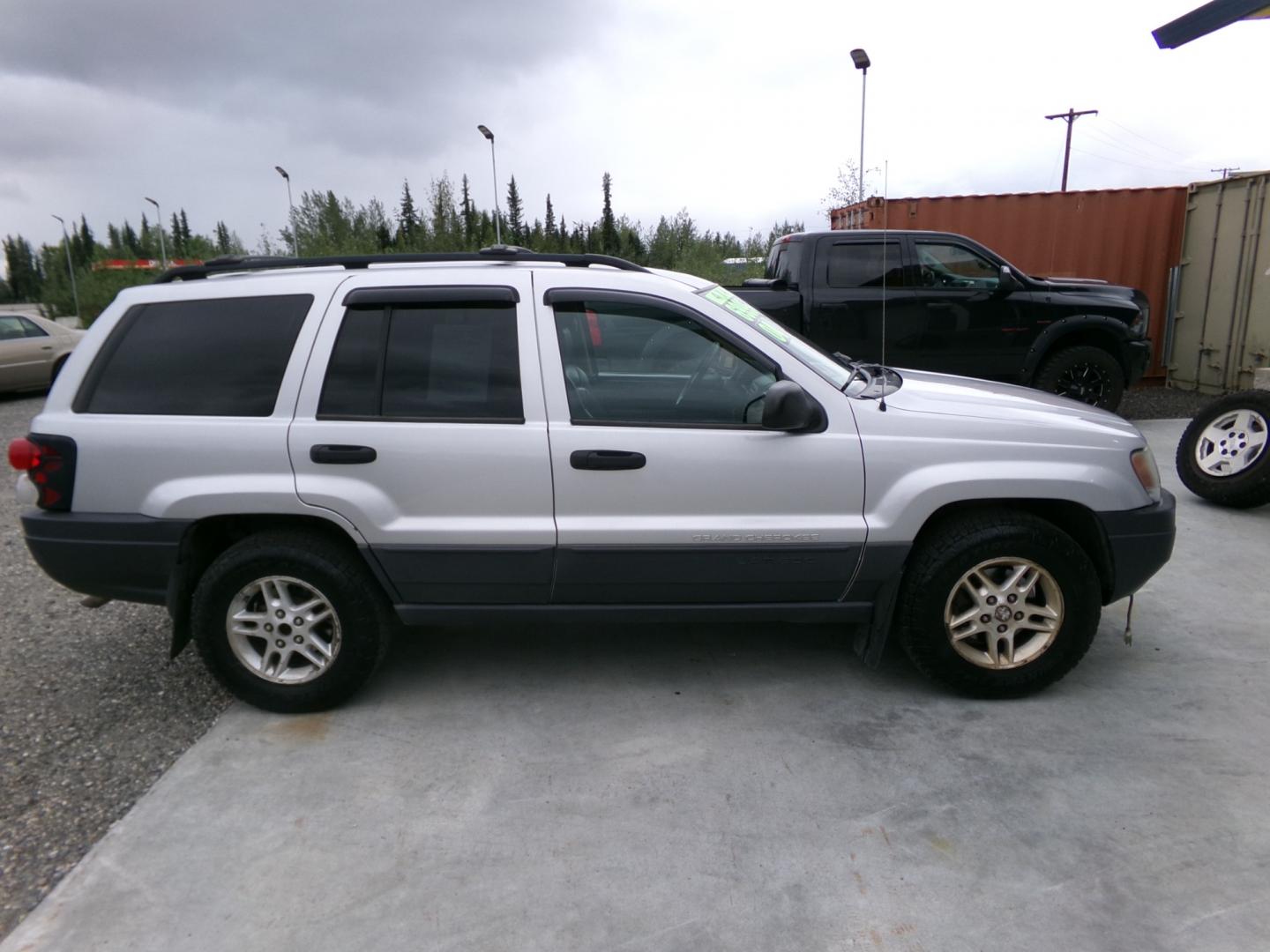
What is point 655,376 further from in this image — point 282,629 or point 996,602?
point 282,629

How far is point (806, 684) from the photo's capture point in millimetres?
3803

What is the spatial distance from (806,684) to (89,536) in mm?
2939

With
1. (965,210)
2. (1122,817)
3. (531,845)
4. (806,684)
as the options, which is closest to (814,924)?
(531,845)

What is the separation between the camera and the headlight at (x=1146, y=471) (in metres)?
3.57

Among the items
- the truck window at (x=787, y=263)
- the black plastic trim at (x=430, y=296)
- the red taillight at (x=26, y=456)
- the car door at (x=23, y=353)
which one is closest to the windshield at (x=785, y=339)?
the black plastic trim at (x=430, y=296)

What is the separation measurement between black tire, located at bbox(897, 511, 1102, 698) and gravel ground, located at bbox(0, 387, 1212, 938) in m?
2.91

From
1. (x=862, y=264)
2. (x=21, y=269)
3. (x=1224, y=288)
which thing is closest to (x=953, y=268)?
(x=862, y=264)

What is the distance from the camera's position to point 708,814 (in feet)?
9.57

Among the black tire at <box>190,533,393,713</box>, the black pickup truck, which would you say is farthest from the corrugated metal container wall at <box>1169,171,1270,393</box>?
the black tire at <box>190,533,393,713</box>

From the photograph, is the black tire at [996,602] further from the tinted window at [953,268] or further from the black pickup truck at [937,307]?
the tinted window at [953,268]

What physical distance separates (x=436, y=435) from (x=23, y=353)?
1347cm

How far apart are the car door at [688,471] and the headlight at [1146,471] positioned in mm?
1163

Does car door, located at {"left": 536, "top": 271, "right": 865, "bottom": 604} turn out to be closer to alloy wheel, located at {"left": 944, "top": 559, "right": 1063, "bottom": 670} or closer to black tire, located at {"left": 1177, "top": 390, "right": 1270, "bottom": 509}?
alloy wheel, located at {"left": 944, "top": 559, "right": 1063, "bottom": 670}

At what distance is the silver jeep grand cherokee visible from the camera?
339cm
